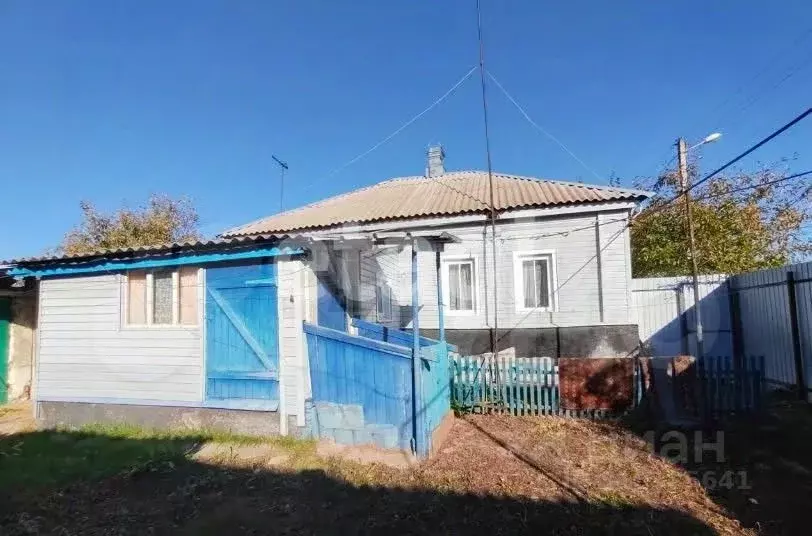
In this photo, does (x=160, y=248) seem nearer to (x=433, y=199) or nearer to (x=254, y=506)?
(x=254, y=506)

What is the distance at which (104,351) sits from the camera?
7184 mm

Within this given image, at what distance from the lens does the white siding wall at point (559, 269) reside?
31.7 ft

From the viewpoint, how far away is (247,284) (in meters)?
6.50

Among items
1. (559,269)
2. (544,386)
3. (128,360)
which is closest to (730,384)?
(544,386)

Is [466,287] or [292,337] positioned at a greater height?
[466,287]

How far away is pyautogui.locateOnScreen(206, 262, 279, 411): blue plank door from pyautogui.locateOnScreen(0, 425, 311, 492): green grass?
0.60 meters

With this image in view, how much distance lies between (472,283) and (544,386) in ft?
12.8

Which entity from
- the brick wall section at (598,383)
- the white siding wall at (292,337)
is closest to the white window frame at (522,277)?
the brick wall section at (598,383)

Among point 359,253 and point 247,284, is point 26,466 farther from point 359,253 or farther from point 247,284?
point 359,253

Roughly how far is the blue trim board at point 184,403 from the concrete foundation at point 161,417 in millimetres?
54

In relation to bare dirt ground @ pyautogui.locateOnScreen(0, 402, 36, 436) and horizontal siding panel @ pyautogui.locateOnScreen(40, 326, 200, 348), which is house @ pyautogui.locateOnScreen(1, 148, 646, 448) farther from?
bare dirt ground @ pyautogui.locateOnScreen(0, 402, 36, 436)

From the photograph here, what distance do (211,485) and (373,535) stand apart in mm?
2182

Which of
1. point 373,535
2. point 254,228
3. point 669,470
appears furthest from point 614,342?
point 254,228

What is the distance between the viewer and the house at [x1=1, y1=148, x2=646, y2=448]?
6.29 meters
